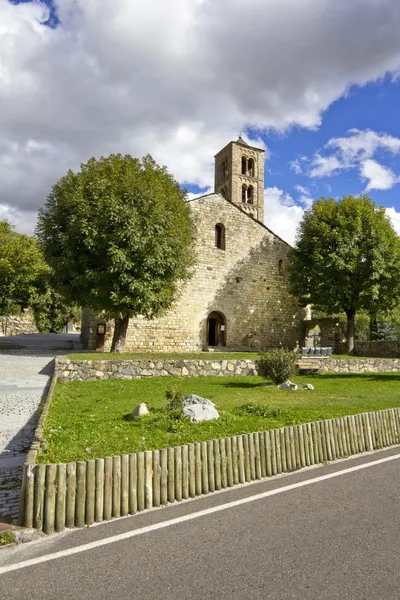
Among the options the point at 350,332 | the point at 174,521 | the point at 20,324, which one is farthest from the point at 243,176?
the point at 174,521

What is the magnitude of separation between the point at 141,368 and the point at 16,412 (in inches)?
308

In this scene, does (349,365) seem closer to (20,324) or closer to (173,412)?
(173,412)

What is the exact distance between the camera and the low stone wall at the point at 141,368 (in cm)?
1745

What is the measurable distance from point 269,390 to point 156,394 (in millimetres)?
4147

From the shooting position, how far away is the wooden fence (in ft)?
17.3

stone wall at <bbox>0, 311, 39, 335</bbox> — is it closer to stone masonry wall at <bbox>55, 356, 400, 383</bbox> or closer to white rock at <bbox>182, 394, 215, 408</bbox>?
stone masonry wall at <bbox>55, 356, 400, 383</bbox>

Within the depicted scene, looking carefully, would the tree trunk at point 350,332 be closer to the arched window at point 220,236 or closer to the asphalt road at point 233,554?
the arched window at point 220,236

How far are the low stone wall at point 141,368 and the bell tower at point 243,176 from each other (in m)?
30.8

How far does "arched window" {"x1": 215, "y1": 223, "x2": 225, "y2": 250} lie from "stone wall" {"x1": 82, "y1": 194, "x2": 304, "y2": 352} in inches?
13.1

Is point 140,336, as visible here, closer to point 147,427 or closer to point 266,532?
point 147,427

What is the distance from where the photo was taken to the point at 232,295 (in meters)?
33.1

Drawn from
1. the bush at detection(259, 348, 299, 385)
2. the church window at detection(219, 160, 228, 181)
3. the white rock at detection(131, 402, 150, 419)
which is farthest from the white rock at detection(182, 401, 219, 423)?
the church window at detection(219, 160, 228, 181)

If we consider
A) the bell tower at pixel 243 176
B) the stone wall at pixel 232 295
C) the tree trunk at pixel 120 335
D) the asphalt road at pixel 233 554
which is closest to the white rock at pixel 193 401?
the asphalt road at pixel 233 554

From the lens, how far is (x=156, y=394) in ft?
46.7
